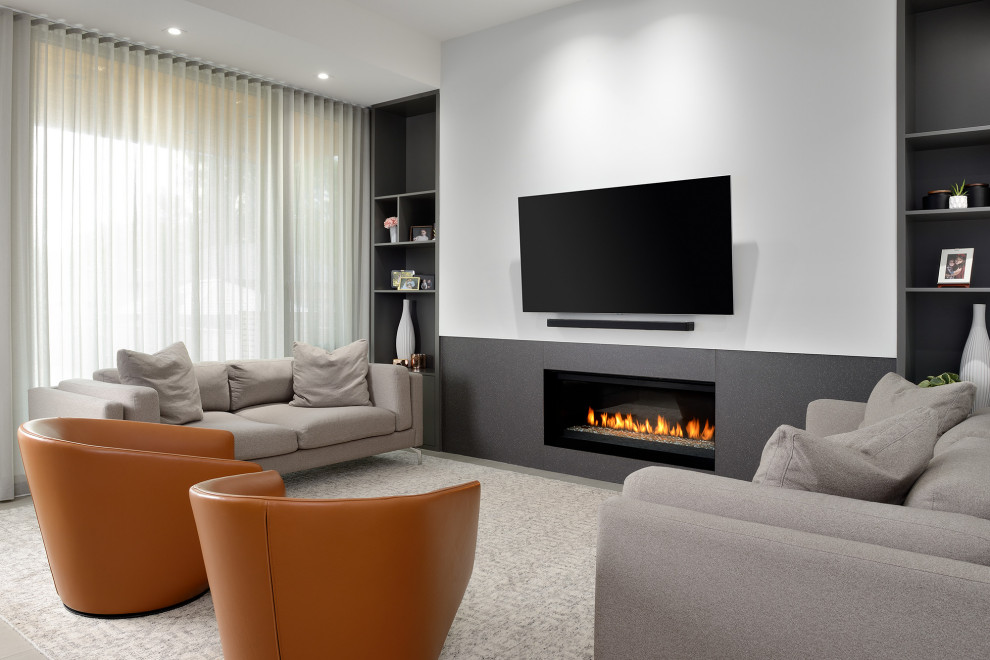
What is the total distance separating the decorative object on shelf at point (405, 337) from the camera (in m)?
5.71

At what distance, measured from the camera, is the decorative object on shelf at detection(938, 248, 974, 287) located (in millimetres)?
3471

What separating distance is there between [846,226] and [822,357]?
0.71 meters

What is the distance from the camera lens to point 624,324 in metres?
4.45

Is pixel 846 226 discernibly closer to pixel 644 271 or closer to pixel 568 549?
pixel 644 271

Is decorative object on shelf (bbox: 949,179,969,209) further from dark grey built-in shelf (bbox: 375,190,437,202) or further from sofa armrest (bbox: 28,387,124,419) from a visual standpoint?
sofa armrest (bbox: 28,387,124,419)

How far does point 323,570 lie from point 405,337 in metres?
4.05

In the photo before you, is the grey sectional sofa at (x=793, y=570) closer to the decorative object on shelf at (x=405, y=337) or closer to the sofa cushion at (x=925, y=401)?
the sofa cushion at (x=925, y=401)

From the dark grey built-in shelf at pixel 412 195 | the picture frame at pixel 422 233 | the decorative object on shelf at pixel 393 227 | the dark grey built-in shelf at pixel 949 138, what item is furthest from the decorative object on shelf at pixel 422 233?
the dark grey built-in shelf at pixel 949 138

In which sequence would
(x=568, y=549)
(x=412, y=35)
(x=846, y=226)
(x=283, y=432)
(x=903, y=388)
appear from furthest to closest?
1. (x=412, y=35)
2. (x=283, y=432)
3. (x=846, y=226)
4. (x=568, y=549)
5. (x=903, y=388)

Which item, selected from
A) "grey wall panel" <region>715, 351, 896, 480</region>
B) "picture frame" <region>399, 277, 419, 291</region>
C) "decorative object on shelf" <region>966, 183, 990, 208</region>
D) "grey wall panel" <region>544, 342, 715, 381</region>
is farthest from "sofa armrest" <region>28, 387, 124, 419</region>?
"decorative object on shelf" <region>966, 183, 990, 208</region>

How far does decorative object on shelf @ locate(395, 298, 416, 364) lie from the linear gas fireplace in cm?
136

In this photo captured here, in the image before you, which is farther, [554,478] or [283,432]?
[554,478]

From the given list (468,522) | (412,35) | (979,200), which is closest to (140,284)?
(412,35)

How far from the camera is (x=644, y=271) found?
4.31 m
